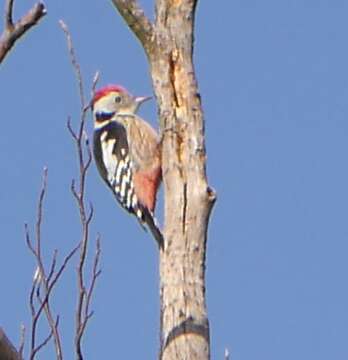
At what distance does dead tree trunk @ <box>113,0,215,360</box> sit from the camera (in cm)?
383

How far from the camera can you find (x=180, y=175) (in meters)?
4.11

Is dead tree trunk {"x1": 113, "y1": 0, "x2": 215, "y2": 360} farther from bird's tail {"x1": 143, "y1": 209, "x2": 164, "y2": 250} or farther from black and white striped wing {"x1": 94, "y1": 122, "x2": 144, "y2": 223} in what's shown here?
black and white striped wing {"x1": 94, "y1": 122, "x2": 144, "y2": 223}

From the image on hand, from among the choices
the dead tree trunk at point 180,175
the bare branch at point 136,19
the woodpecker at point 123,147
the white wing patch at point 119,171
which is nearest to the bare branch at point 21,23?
the dead tree trunk at point 180,175

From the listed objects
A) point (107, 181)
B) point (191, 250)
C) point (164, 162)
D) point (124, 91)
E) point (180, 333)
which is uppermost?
point (124, 91)

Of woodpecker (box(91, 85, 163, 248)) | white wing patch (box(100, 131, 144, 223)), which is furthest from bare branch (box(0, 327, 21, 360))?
white wing patch (box(100, 131, 144, 223))

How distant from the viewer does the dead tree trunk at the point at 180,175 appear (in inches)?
151

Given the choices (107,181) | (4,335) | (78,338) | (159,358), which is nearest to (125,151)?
(107,181)

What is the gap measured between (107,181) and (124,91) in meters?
0.48

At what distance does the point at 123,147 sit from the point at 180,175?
1538 mm

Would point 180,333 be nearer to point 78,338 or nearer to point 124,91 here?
point 78,338

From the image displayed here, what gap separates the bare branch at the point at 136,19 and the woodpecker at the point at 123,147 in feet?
3.68

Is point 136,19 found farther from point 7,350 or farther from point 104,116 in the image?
point 7,350

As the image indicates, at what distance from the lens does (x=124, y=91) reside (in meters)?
5.70

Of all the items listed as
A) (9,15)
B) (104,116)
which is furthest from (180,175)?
(9,15)
